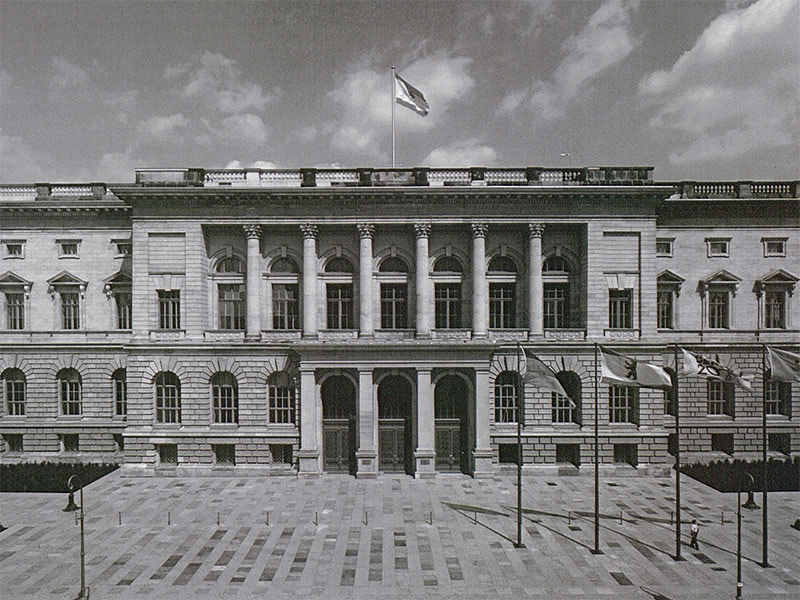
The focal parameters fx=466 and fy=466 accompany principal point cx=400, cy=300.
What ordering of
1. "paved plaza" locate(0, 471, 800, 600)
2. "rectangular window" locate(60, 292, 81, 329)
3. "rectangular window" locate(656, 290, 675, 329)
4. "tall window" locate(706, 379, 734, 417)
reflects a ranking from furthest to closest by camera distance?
"rectangular window" locate(60, 292, 81, 329), "tall window" locate(706, 379, 734, 417), "rectangular window" locate(656, 290, 675, 329), "paved plaza" locate(0, 471, 800, 600)

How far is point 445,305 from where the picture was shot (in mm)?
33312

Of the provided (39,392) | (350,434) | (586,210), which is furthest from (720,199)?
(39,392)

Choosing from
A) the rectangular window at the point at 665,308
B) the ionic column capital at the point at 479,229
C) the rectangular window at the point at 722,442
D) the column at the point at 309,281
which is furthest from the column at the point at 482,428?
the rectangular window at the point at 722,442

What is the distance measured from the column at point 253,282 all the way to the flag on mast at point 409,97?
1295 centimetres

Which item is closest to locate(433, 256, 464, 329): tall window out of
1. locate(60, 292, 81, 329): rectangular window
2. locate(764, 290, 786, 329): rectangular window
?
locate(764, 290, 786, 329): rectangular window

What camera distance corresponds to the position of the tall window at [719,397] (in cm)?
3512

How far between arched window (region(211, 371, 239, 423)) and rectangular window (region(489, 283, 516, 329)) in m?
18.7

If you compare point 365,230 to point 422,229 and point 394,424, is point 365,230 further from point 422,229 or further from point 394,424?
point 394,424

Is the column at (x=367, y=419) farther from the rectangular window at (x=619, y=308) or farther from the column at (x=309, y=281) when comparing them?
the rectangular window at (x=619, y=308)

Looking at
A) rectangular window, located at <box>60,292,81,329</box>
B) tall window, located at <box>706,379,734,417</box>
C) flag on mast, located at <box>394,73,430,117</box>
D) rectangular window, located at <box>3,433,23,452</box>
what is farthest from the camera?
rectangular window, located at <box>60,292,81,329</box>

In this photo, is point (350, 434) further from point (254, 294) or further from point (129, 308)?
point (129, 308)

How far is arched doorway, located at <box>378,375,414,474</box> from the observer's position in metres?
32.2

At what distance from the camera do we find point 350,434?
32656 millimetres

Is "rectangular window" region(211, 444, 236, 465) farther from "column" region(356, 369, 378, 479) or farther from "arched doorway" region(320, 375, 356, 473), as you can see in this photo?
"column" region(356, 369, 378, 479)
